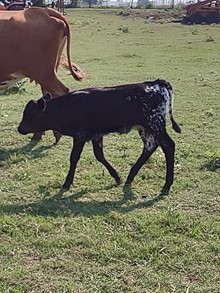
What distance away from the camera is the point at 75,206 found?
213 inches

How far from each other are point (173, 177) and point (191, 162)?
0.90 meters

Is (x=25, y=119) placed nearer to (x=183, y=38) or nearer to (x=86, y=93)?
(x=86, y=93)

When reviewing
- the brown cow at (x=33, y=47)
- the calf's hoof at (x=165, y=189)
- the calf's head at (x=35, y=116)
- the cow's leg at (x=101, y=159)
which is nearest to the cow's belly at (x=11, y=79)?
the brown cow at (x=33, y=47)

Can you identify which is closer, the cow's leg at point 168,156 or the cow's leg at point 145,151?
the cow's leg at point 168,156

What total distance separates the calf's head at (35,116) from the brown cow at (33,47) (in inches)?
64.6

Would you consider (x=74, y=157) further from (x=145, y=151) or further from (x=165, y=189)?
(x=165, y=189)

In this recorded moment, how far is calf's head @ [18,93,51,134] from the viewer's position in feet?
19.7

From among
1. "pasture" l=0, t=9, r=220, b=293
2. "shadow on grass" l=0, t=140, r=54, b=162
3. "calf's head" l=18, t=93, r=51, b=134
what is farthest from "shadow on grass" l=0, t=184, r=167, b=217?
"shadow on grass" l=0, t=140, r=54, b=162

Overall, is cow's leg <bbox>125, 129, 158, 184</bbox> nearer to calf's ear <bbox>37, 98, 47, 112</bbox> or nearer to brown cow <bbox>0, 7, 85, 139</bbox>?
calf's ear <bbox>37, 98, 47, 112</bbox>

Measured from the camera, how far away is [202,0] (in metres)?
42.2

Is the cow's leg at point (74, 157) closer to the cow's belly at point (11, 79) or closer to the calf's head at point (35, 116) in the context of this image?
the calf's head at point (35, 116)

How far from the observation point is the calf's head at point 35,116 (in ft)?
19.7

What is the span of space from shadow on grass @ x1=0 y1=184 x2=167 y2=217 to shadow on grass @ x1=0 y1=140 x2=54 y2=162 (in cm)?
153

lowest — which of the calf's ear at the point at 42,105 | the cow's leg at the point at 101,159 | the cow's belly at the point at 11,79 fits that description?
the cow's leg at the point at 101,159
